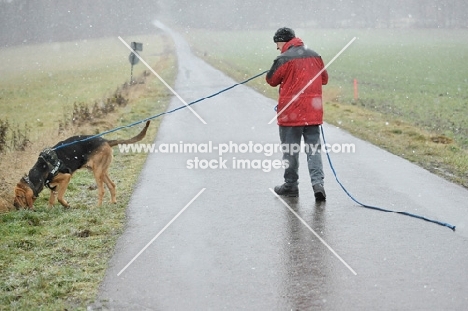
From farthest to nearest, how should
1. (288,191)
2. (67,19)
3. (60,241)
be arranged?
(67,19) < (288,191) < (60,241)

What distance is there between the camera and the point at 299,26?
394ft

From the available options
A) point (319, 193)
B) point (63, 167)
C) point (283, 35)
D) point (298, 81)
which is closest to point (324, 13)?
point (283, 35)

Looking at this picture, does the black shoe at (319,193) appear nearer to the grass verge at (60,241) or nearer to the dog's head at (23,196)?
the grass verge at (60,241)

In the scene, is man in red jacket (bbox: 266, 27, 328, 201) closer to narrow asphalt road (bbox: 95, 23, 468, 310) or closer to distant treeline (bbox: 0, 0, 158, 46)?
narrow asphalt road (bbox: 95, 23, 468, 310)

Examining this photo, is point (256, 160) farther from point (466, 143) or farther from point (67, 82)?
point (67, 82)

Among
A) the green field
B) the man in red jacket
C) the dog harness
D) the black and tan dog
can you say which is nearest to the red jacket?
the man in red jacket

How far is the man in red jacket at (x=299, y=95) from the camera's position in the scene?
8398 millimetres

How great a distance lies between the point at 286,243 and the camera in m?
6.68

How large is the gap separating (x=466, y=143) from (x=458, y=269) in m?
9.68

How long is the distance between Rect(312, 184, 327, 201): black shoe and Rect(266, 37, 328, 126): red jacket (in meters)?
0.91

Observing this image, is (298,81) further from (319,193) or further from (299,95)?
(319,193)

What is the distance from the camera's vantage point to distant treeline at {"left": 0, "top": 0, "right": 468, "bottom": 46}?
343ft

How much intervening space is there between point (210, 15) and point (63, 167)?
14291 cm

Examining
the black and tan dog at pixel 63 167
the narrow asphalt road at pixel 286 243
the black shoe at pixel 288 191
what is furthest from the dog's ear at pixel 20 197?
the black shoe at pixel 288 191
